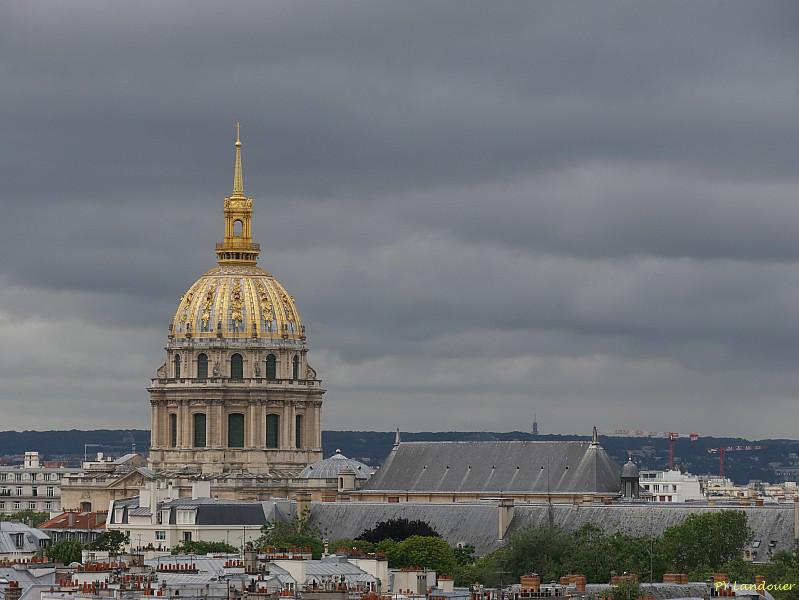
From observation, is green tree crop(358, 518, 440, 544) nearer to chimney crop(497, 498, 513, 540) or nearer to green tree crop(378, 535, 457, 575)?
chimney crop(497, 498, 513, 540)

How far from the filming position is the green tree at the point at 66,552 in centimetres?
14300

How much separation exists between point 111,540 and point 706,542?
41277 mm

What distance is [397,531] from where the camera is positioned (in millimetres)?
179000

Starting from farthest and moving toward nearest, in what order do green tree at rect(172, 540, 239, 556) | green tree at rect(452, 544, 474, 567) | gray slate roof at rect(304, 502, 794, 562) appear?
gray slate roof at rect(304, 502, 794, 562)
green tree at rect(452, 544, 474, 567)
green tree at rect(172, 540, 239, 556)

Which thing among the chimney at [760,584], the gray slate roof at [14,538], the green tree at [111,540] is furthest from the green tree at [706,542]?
the gray slate roof at [14,538]

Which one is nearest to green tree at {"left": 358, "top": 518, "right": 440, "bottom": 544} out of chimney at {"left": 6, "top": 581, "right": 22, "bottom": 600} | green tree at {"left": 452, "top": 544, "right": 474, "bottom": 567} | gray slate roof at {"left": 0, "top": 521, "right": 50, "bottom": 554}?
green tree at {"left": 452, "top": 544, "right": 474, "bottom": 567}

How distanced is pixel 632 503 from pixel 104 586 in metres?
98.1

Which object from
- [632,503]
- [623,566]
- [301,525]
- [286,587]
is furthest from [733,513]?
[286,587]

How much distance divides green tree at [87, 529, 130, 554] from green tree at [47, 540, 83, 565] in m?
3.72

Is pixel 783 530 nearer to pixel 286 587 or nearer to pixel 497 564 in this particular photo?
pixel 497 564

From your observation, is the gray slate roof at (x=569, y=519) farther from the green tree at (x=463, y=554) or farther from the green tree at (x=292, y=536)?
the green tree at (x=463, y=554)

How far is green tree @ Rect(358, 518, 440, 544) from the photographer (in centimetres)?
17738

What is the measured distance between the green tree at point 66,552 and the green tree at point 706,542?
2602 cm

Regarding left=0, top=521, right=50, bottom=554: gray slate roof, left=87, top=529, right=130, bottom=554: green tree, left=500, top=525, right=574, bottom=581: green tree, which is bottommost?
left=500, top=525, right=574, bottom=581: green tree
